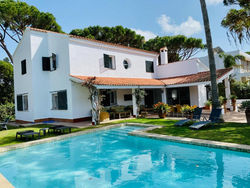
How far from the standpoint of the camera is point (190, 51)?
119 ft

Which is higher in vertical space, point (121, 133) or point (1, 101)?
point (1, 101)

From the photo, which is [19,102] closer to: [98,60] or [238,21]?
[98,60]

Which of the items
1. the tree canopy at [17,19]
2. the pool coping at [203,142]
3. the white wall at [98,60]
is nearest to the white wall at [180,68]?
the white wall at [98,60]

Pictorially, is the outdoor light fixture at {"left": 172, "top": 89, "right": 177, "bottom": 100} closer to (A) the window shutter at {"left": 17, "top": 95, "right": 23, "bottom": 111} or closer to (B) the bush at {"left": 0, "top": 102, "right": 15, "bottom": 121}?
(A) the window shutter at {"left": 17, "top": 95, "right": 23, "bottom": 111}

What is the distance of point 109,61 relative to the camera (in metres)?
19.5

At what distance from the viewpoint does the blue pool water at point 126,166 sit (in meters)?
5.56

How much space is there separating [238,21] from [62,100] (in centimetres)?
1516

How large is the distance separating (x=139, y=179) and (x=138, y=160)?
64.1 inches

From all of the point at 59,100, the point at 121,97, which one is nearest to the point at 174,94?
the point at 121,97

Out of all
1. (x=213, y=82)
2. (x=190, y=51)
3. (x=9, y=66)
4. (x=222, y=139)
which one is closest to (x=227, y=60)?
(x=213, y=82)

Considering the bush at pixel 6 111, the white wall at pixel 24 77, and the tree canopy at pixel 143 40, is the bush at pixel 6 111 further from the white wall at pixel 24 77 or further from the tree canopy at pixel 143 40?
the tree canopy at pixel 143 40

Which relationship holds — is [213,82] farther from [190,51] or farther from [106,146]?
[190,51]

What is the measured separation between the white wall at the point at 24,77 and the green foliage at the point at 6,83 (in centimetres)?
686

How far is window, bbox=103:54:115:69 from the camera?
1868cm
